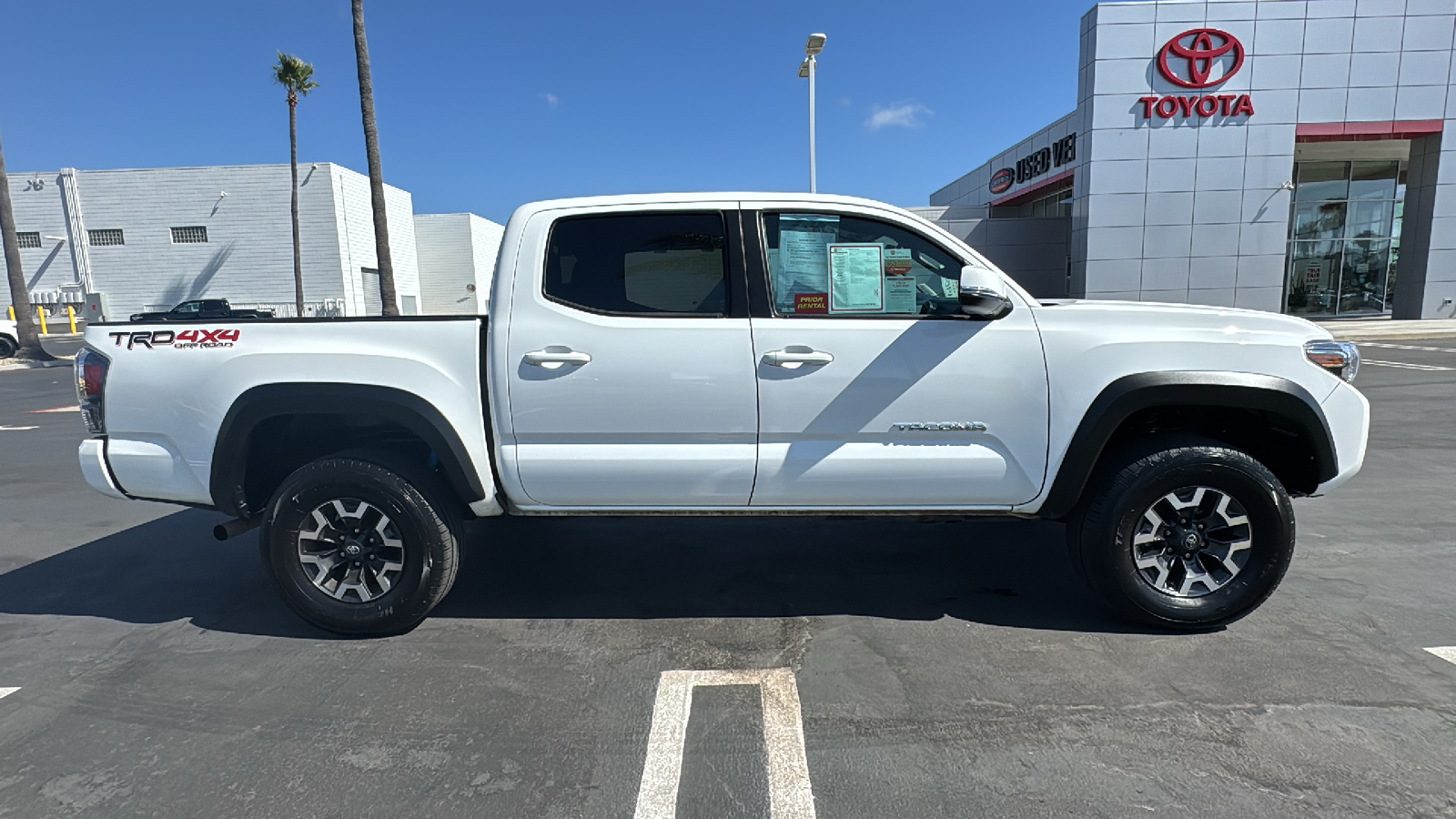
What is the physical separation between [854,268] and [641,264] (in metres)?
0.96

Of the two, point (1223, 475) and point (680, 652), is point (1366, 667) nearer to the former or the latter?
point (1223, 475)

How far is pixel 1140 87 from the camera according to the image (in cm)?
1959

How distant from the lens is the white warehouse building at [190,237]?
34156 millimetres

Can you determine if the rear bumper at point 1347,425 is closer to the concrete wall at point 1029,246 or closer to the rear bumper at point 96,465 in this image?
the rear bumper at point 96,465

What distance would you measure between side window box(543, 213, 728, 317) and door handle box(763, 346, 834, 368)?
0.31 metres

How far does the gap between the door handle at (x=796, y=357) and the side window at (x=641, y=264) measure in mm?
305

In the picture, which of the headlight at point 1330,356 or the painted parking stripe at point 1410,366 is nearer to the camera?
the headlight at point 1330,356

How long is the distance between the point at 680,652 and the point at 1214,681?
2132 mm

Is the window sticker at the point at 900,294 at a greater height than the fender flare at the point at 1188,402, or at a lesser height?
greater

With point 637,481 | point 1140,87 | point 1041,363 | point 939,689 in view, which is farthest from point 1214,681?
point 1140,87

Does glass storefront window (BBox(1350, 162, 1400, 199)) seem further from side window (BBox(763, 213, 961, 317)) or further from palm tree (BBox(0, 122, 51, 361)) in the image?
palm tree (BBox(0, 122, 51, 361))

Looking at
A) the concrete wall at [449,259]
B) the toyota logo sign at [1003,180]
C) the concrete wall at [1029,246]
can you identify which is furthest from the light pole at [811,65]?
the concrete wall at [449,259]

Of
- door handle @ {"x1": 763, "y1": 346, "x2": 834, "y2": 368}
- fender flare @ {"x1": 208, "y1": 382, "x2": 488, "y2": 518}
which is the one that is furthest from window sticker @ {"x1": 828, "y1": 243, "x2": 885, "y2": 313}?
fender flare @ {"x1": 208, "y1": 382, "x2": 488, "y2": 518}

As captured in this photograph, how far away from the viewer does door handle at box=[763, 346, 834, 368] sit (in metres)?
3.16
